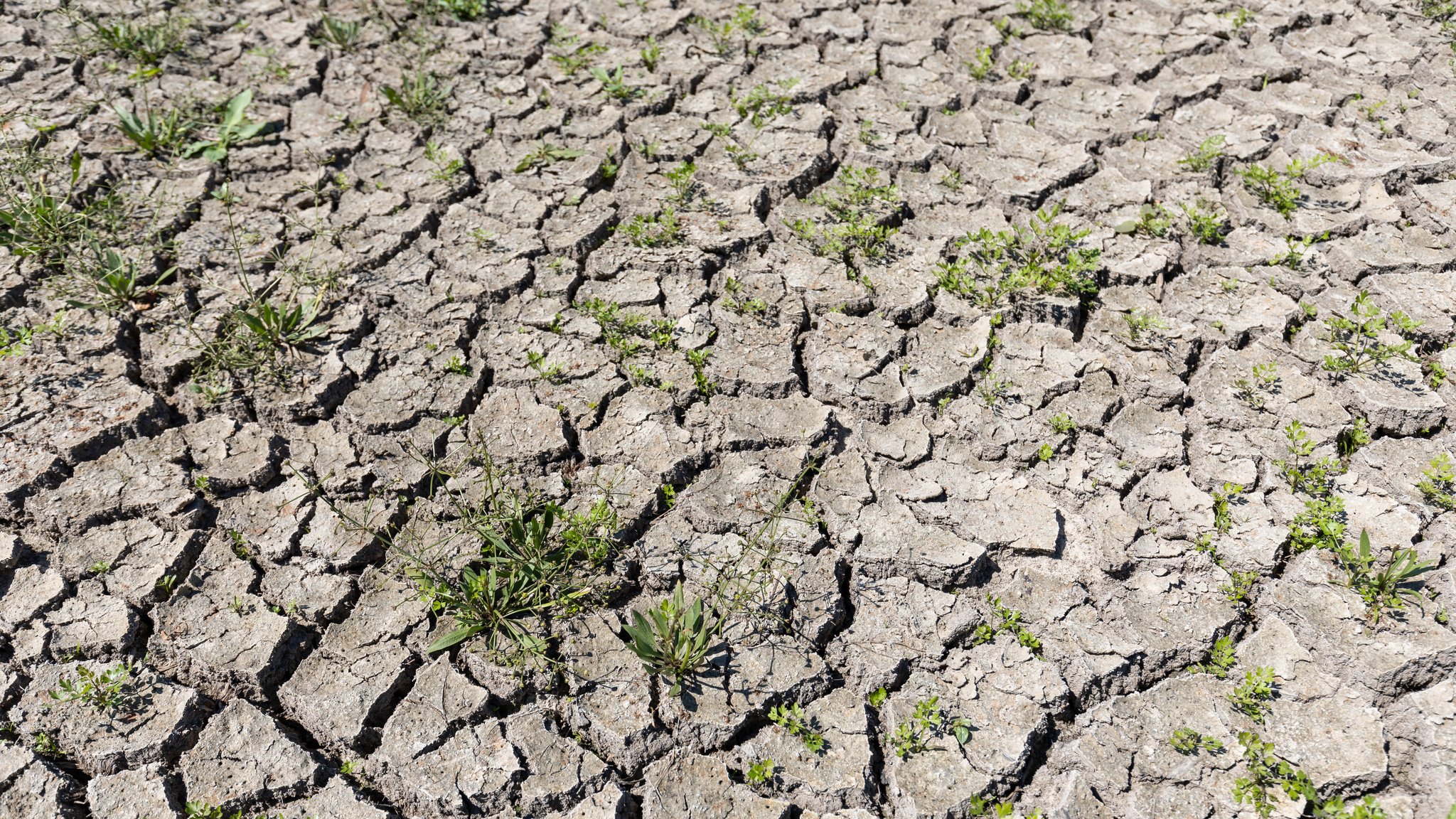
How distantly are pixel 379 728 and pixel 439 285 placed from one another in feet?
4.88

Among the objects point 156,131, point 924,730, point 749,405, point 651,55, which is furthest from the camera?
point 651,55

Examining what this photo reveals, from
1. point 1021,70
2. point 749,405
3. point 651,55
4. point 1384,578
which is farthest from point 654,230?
point 1384,578

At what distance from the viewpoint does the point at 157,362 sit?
289cm

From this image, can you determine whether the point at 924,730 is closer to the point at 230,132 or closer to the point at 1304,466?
the point at 1304,466

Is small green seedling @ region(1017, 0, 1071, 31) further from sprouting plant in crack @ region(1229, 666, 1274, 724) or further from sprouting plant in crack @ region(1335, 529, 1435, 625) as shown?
sprouting plant in crack @ region(1229, 666, 1274, 724)

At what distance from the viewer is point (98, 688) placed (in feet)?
7.32

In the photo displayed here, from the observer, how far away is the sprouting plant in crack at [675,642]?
222 centimetres

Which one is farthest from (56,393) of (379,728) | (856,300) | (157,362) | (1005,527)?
(1005,527)

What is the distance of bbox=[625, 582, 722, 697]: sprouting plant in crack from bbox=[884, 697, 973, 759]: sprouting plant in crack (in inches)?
18.1

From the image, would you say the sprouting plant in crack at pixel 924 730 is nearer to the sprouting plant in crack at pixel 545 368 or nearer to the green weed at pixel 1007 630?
the green weed at pixel 1007 630

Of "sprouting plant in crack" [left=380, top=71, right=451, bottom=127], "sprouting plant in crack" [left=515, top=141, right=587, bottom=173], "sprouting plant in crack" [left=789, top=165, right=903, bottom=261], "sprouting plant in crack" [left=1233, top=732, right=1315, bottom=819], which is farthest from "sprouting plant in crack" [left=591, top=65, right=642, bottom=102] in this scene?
"sprouting plant in crack" [left=1233, top=732, right=1315, bottom=819]

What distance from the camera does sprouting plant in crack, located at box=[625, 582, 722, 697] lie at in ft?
7.27

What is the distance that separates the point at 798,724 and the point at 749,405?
38.3 inches

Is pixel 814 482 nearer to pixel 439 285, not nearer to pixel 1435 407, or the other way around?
pixel 439 285
